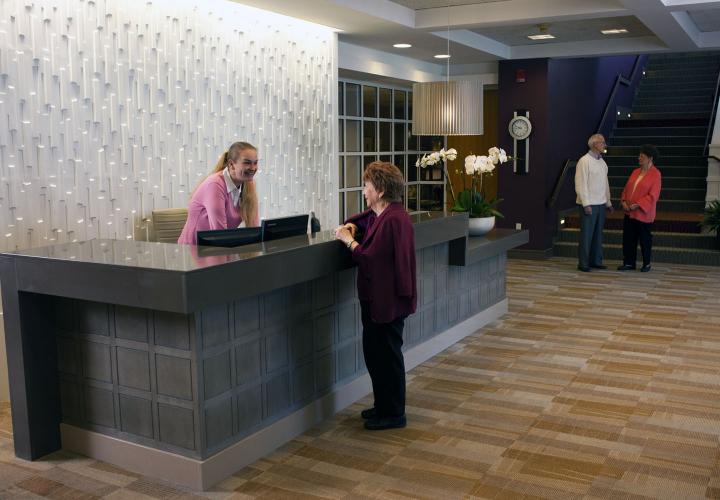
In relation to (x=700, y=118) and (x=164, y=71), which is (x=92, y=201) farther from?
(x=700, y=118)

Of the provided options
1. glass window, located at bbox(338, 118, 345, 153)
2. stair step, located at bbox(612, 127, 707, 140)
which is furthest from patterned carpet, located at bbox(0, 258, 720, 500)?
stair step, located at bbox(612, 127, 707, 140)

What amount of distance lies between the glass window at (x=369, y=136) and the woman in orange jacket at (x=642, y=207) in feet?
10.2

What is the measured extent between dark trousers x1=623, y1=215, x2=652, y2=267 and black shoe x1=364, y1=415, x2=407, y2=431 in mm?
5771

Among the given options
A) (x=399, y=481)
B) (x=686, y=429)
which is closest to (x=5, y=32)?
(x=399, y=481)

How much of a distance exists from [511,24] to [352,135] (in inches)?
98.8

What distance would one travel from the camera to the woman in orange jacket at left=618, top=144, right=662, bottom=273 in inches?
340

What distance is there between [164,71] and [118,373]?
8.81 feet

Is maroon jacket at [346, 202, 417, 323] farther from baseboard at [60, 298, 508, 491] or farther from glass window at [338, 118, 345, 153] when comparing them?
glass window at [338, 118, 345, 153]

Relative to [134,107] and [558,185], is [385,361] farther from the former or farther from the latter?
[558,185]

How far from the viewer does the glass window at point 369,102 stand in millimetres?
9328

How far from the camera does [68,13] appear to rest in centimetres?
460

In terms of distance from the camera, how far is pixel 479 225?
20.8ft

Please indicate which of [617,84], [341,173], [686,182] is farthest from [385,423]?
[617,84]

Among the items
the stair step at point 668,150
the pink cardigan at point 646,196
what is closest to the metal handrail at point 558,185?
the pink cardigan at point 646,196
